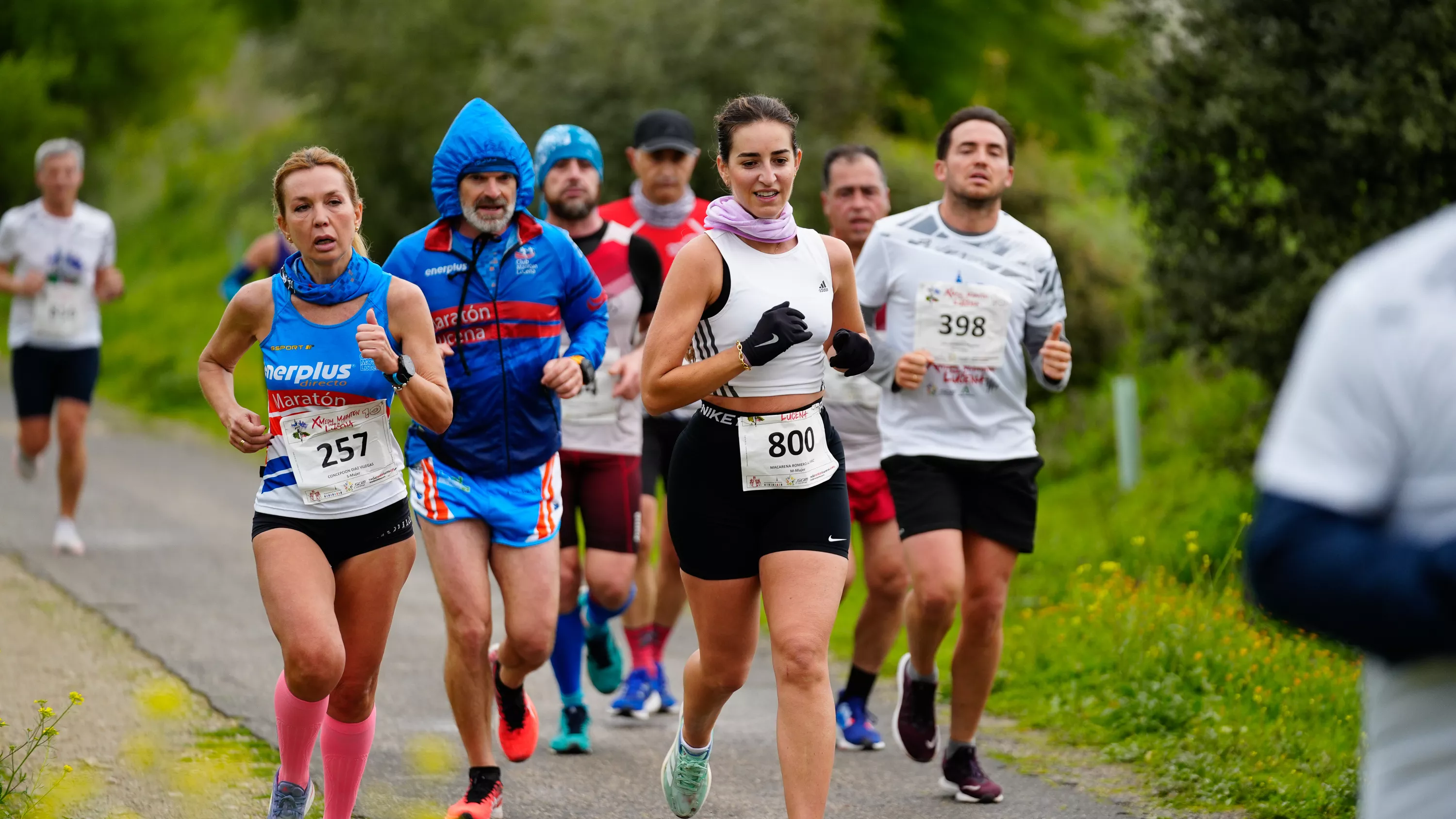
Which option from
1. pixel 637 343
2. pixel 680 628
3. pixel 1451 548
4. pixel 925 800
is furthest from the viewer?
pixel 680 628

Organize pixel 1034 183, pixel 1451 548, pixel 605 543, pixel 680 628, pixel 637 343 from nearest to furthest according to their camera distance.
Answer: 1. pixel 1451 548
2. pixel 605 543
3. pixel 637 343
4. pixel 680 628
5. pixel 1034 183

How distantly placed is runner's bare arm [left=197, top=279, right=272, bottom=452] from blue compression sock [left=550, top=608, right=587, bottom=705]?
7.12 ft

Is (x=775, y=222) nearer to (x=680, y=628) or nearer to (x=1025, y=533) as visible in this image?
(x=1025, y=533)

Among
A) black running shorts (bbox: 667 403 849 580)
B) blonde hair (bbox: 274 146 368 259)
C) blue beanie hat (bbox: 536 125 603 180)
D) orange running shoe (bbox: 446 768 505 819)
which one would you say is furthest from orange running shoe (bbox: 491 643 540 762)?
blue beanie hat (bbox: 536 125 603 180)

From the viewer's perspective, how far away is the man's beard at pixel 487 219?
5848mm

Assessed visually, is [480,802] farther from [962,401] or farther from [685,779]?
[962,401]

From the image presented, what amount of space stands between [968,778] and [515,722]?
1669 millimetres

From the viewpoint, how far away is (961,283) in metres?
6.32

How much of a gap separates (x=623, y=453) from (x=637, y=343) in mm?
588

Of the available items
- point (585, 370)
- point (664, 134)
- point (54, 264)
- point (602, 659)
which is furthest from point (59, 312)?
point (585, 370)

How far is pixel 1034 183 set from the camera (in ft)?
49.8

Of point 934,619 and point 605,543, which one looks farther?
point 605,543

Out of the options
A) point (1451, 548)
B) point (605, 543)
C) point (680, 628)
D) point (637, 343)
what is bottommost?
point (680, 628)

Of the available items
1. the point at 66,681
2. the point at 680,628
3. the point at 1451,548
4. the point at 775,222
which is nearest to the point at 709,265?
the point at 775,222
